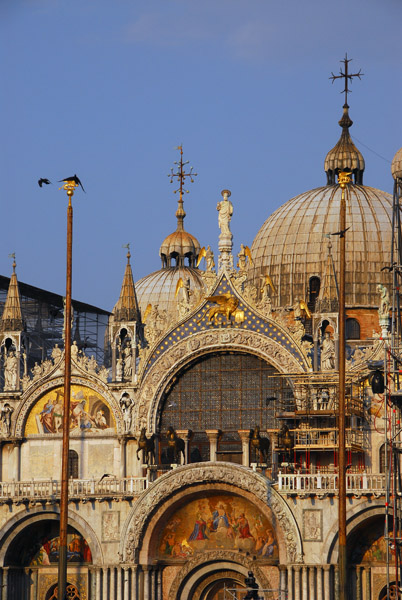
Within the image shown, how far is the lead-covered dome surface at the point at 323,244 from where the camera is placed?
70688mm

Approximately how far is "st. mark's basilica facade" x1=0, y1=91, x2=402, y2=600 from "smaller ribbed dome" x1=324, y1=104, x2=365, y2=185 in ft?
23.9

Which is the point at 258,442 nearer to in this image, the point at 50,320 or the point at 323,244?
the point at 323,244

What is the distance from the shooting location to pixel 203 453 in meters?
63.6

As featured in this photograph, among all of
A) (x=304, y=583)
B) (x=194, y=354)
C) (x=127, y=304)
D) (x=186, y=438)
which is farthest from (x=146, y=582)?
(x=127, y=304)

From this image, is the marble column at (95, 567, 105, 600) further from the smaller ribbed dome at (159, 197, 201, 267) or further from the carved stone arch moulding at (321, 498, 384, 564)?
the smaller ribbed dome at (159, 197, 201, 267)

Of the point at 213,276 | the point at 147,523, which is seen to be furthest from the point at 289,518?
the point at 213,276

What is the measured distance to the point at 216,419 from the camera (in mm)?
63375

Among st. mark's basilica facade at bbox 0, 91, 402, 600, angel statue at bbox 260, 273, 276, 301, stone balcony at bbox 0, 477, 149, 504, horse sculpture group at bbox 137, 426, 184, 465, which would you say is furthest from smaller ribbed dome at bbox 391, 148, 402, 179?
stone balcony at bbox 0, 477, 149, 504

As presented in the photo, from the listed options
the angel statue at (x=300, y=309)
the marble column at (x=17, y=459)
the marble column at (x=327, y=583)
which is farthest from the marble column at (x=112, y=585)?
the angel statue at (x=300, y=309)

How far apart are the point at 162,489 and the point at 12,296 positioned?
36.7 feet

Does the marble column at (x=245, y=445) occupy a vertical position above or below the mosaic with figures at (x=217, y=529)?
above

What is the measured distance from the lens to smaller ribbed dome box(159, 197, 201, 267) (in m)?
89.1

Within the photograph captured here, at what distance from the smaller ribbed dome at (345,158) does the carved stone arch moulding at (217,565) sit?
69.1ft

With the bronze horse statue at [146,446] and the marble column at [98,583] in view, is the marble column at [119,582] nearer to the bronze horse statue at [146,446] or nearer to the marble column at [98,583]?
the marble column at [98,583]
